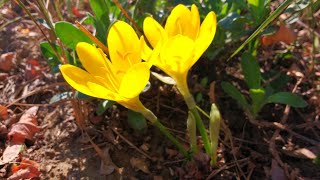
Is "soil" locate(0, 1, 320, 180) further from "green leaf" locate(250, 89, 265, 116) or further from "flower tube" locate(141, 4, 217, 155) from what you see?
"flower tube" locate(141, 4, 217, 155)

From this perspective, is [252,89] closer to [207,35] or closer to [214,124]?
[214,124]

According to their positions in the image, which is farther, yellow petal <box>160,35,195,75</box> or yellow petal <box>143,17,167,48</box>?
yellow petal <box>143,17,167,48</box>

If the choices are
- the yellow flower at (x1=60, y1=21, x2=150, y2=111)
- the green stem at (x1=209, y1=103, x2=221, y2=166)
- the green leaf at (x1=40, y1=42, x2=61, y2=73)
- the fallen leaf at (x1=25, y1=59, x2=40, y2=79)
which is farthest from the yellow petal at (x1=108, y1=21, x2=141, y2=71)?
the fallen leaf at (x1=25, y1=59, x2=40, y2=79)

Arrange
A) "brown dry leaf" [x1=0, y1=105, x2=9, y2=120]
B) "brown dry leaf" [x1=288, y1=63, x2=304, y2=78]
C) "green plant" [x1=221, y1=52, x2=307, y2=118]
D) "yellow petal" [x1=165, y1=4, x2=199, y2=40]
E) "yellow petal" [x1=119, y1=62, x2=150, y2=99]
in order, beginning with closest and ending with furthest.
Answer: "yellow petal" [x1=119, y1=62, x2=150, y2=99]
"yellow petal" [x1=165, y1=4, x2=199, y2=40]
"green plant" [x1=221, y1=52, x2=307, y2=118]
"brown dry leaf" [x1=0, y1=105, x2=9, y2=120]
"brown dry leaf" [x1=288, y1=63, x2=304, y2=78]

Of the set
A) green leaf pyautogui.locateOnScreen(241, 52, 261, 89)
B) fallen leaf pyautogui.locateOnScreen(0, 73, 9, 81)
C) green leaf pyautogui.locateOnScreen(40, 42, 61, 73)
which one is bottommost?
green leaf pyautogui.locateOnScreen(241, 52, 261, 89)

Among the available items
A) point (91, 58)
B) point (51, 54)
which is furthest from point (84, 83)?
point (51, 54)

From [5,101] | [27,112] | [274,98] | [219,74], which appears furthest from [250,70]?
[5,101]

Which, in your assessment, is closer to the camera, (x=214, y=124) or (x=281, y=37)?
(x=214, y=124)
